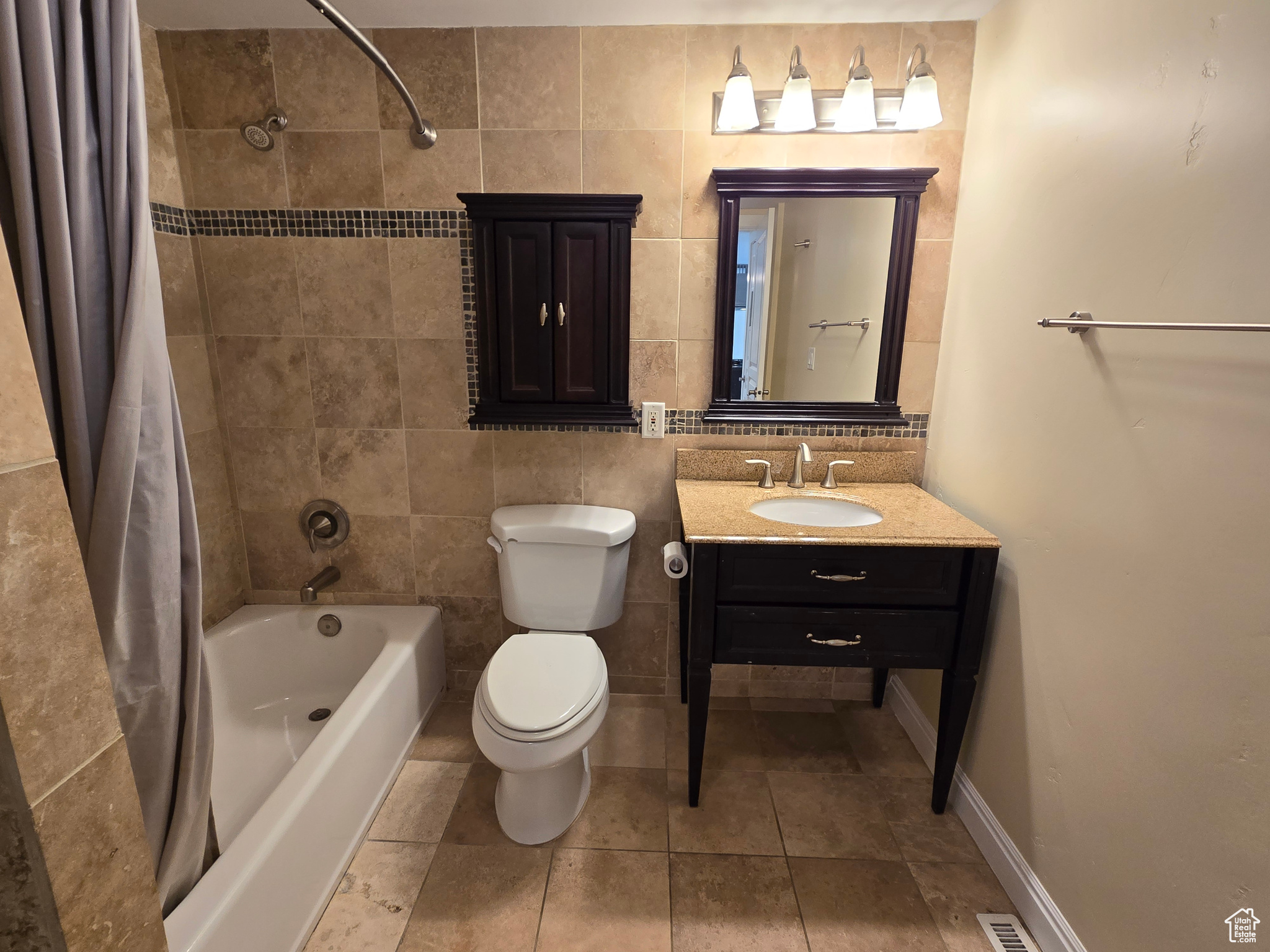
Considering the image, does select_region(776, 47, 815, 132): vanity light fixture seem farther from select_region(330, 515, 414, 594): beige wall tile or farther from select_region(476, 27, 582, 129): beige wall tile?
select_region(330, 515, 414, 594): beige wall tile

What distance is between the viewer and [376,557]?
82.7 inches

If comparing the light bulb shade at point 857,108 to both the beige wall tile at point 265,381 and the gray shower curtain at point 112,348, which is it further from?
the beige wall tile at point 265,381

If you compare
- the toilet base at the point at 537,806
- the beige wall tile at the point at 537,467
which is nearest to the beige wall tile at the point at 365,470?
the beige wall tile at the point at 537,467

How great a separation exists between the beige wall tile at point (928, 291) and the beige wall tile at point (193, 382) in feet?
7.26

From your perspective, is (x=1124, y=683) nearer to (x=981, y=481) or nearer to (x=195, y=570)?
(x=981, y=481)

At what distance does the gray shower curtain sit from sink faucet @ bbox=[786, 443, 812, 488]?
153 centimetres

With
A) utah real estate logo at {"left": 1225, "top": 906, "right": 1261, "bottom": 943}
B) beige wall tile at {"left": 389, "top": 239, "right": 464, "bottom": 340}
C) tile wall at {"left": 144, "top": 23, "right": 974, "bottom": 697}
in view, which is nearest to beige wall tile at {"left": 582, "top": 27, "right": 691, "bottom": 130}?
tile wall at {"left": 144, "top": 23, "right": 974, "bottom": 697}

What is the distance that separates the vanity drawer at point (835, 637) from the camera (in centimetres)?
151

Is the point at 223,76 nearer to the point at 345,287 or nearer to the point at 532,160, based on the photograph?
the point at 345,287

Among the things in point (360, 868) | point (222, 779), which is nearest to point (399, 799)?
point (360, 868)

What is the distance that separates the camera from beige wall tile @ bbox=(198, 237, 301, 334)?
6.07ft

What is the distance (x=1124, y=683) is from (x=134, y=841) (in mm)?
1551

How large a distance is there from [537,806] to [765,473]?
115 cm

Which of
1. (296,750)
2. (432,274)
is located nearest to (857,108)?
(432,274)
